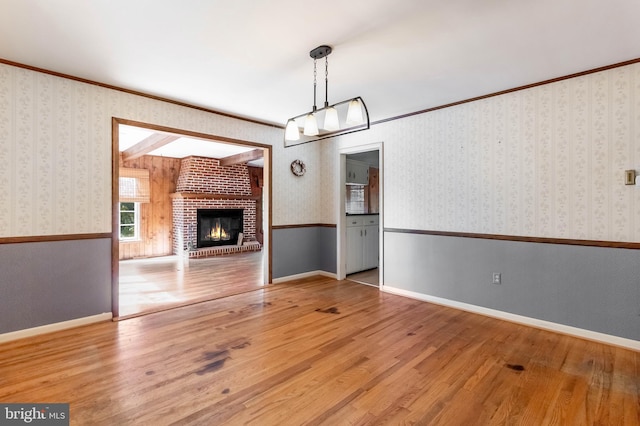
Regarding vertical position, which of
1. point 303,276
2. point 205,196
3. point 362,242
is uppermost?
point 205,196

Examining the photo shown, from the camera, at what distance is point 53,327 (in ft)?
9.66

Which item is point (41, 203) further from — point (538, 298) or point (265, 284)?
point (538, 298)

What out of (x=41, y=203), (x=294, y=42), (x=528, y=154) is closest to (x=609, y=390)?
(x=528, y=154)

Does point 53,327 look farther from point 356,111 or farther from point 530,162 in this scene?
point 530,162

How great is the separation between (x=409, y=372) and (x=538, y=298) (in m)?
1.82

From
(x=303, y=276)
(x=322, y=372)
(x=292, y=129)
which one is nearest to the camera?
(x=322, y=372)

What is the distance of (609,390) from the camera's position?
202 cm

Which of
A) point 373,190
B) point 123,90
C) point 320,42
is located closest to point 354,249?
point 373,190

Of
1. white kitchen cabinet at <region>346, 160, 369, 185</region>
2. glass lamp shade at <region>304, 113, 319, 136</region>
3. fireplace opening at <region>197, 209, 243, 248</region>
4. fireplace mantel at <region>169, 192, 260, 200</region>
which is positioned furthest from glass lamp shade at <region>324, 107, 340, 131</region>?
fireplace opening at <region>197, 209, 243, 248</region>

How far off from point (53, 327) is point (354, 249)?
399 cm

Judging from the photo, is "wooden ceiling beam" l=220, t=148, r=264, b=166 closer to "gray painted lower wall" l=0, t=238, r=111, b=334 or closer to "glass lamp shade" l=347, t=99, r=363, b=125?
"gray painted lower wall" l=0, t=238, r=111, b=334

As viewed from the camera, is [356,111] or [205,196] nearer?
[356,111]

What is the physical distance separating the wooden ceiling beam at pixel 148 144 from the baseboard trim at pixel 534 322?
4135mm

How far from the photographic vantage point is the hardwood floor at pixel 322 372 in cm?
179
